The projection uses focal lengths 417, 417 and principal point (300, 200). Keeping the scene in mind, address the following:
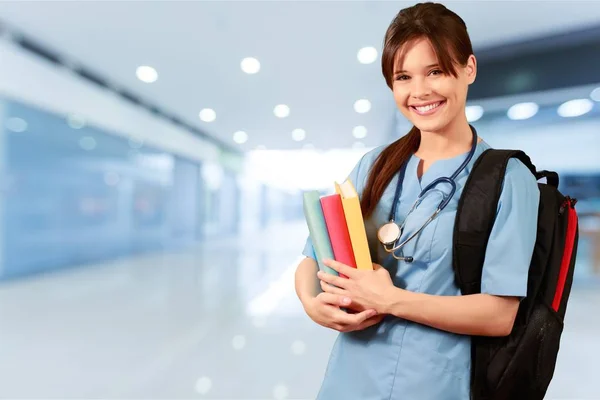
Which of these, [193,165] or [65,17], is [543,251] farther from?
[193,165]

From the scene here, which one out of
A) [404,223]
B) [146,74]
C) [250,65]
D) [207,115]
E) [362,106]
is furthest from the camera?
[207,115]

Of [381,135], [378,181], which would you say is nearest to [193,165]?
[381,135]

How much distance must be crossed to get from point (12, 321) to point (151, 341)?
149cm

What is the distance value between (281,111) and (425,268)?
7.08 m

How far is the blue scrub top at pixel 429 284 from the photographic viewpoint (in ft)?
2.10

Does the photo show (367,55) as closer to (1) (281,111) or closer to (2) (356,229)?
(1) (281,111)

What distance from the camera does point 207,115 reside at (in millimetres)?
8633

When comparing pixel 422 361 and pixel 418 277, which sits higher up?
pixel 418 277

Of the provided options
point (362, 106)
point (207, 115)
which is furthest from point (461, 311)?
point (207, 115)

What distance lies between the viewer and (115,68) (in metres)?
6.02

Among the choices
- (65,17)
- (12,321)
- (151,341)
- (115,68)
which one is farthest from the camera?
(115,68)

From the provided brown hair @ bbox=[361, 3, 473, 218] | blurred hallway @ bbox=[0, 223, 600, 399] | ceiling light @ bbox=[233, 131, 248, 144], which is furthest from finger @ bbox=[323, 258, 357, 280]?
ceiling light @ bbox=[233, 131, 248, 144]

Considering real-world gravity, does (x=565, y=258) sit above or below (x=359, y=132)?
below

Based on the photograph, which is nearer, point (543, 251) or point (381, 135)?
point (543, 251)
